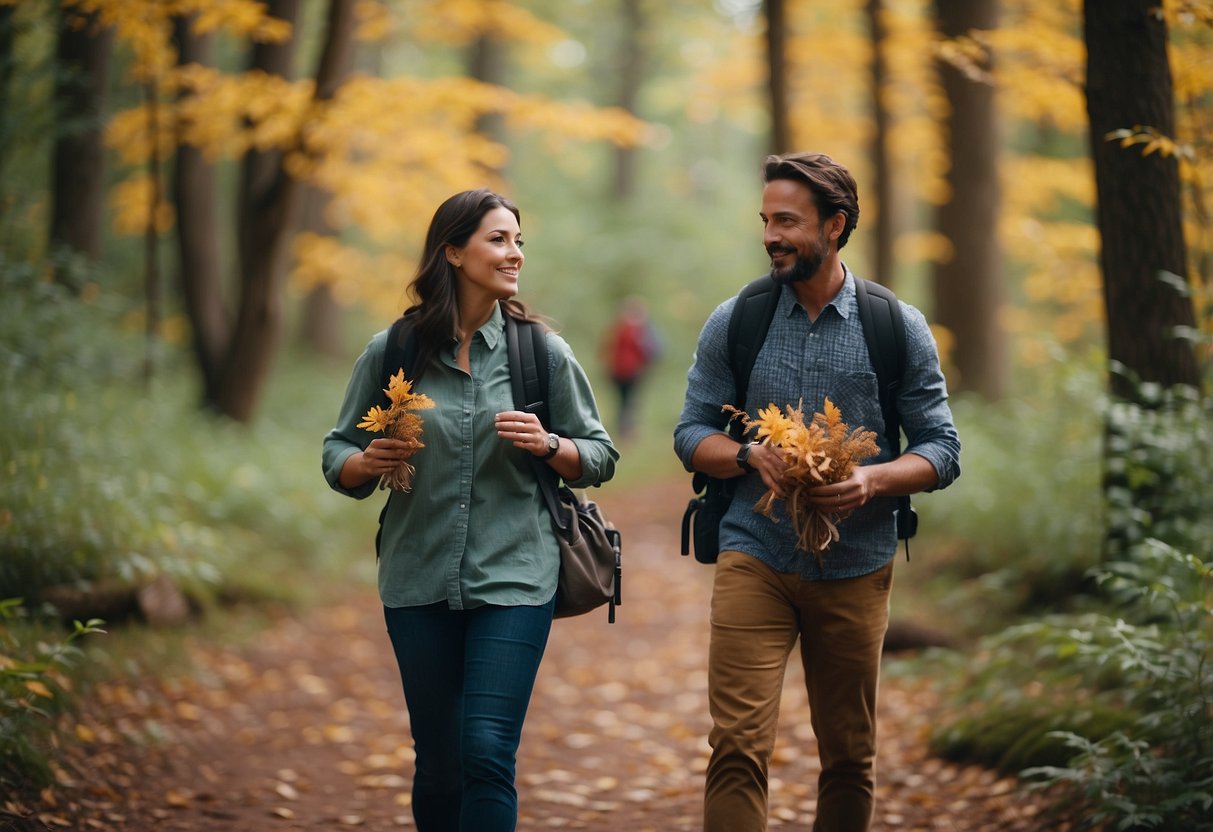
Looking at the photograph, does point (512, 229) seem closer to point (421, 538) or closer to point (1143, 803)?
point (421, 538)

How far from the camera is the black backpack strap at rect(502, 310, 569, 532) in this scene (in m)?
3.83

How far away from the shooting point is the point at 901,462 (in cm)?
364

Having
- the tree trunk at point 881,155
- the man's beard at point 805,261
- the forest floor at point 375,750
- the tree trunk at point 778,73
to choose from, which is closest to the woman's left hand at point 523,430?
the man's beard at point 805,261

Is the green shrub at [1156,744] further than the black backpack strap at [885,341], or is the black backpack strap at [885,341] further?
the green shrub at [1156,744]

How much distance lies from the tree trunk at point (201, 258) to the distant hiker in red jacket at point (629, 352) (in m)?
→ 7.42

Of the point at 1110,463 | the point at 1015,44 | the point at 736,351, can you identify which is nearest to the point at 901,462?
the point at 736,351

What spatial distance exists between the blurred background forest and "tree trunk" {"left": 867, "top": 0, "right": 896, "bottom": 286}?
0.16ft

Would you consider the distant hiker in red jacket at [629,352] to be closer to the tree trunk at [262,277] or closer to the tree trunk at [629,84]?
the tree trunk at [262,277]

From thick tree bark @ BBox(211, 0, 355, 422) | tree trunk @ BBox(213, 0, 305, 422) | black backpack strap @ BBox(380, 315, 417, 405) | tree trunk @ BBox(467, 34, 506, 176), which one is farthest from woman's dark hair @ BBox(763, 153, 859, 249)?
tree trunk @ BBox(467, 34, 506, 176)

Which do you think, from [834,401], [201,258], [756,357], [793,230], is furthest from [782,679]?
[201,258]

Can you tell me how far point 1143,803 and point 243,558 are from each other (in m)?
6.50

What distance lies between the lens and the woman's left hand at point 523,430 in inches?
142

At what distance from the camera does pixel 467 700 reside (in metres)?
3.58

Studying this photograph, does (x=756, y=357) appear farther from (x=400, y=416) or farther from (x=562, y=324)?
(x=562, y=324)
